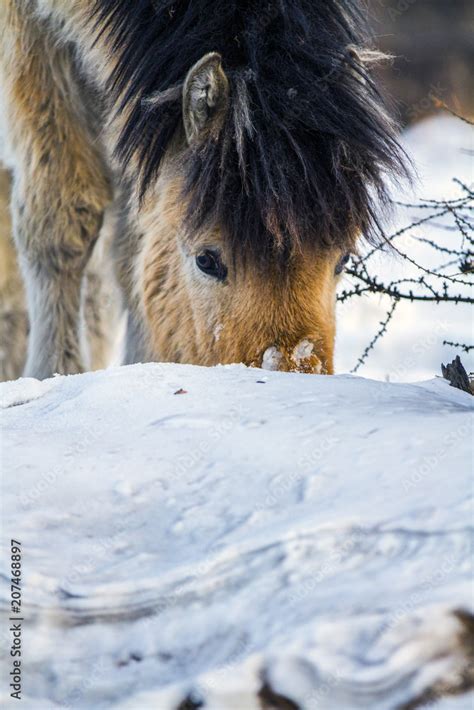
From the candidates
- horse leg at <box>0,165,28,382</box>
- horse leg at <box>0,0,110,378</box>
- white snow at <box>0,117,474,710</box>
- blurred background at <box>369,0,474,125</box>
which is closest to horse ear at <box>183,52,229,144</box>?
horse leg at <box>0,0,110,378</box>

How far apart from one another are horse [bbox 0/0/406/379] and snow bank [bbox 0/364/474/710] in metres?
1.15

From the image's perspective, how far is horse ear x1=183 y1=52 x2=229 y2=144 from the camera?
9.78ft

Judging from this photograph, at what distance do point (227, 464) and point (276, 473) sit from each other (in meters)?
0.11

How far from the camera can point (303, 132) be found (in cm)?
299

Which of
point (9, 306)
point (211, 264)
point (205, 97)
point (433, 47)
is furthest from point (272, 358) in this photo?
point (433, 47)

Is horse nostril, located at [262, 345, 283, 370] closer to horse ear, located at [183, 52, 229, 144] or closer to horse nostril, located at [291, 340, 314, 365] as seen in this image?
horse nostril, located at [291, 340, 314, 365]

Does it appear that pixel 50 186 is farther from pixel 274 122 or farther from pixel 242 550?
pixel 242 550

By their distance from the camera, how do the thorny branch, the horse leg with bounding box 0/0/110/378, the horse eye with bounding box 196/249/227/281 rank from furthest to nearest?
the horse leg with bounding box 0/0/110/378, the horse eye with bounding box 196/249/227/281, the thorny branch

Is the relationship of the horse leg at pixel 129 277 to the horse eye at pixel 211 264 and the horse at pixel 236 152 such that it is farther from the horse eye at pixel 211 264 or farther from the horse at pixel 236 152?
the horse eye at pixel 211 264

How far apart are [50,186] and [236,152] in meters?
1.38

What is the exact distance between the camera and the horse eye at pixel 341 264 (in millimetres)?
3241

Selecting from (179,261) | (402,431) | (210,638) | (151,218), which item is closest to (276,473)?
(402,431)

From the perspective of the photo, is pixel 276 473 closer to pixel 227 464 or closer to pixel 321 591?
pixel 227 464

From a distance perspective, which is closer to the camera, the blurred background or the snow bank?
the snow bank
